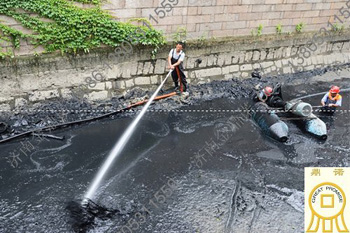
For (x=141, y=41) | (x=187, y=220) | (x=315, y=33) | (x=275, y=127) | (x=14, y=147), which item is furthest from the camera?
(x=315, y=33)

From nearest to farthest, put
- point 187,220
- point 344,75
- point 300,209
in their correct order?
point 187,220 → point 300,209 → point 344,75

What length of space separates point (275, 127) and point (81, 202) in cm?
522

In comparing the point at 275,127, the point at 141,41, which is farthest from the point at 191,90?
the point at 275,127

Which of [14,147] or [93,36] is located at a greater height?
[93,36]

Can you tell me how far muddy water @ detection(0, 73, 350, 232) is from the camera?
5.88 metres

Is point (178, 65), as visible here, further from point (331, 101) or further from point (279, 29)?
point (331, 101)

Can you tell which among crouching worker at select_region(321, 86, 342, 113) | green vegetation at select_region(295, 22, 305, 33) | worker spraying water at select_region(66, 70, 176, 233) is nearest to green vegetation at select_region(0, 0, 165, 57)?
worker spraying water at select_region(66, 70, 176, 233)

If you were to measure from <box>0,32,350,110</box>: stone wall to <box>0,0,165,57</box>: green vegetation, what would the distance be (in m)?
0.34

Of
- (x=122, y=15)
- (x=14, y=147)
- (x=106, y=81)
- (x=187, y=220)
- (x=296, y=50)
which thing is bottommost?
(x=187, y=220)

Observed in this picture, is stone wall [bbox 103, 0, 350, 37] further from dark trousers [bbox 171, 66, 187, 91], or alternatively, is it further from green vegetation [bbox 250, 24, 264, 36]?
dark trousers [bbox 171, 66, 187, 91]

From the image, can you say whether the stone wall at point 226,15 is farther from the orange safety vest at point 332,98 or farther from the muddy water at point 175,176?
the orange safety vest at point 332,98

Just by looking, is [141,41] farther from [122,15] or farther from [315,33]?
[315,33]

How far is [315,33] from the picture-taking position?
12.0 metres

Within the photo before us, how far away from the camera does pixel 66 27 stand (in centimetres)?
810
